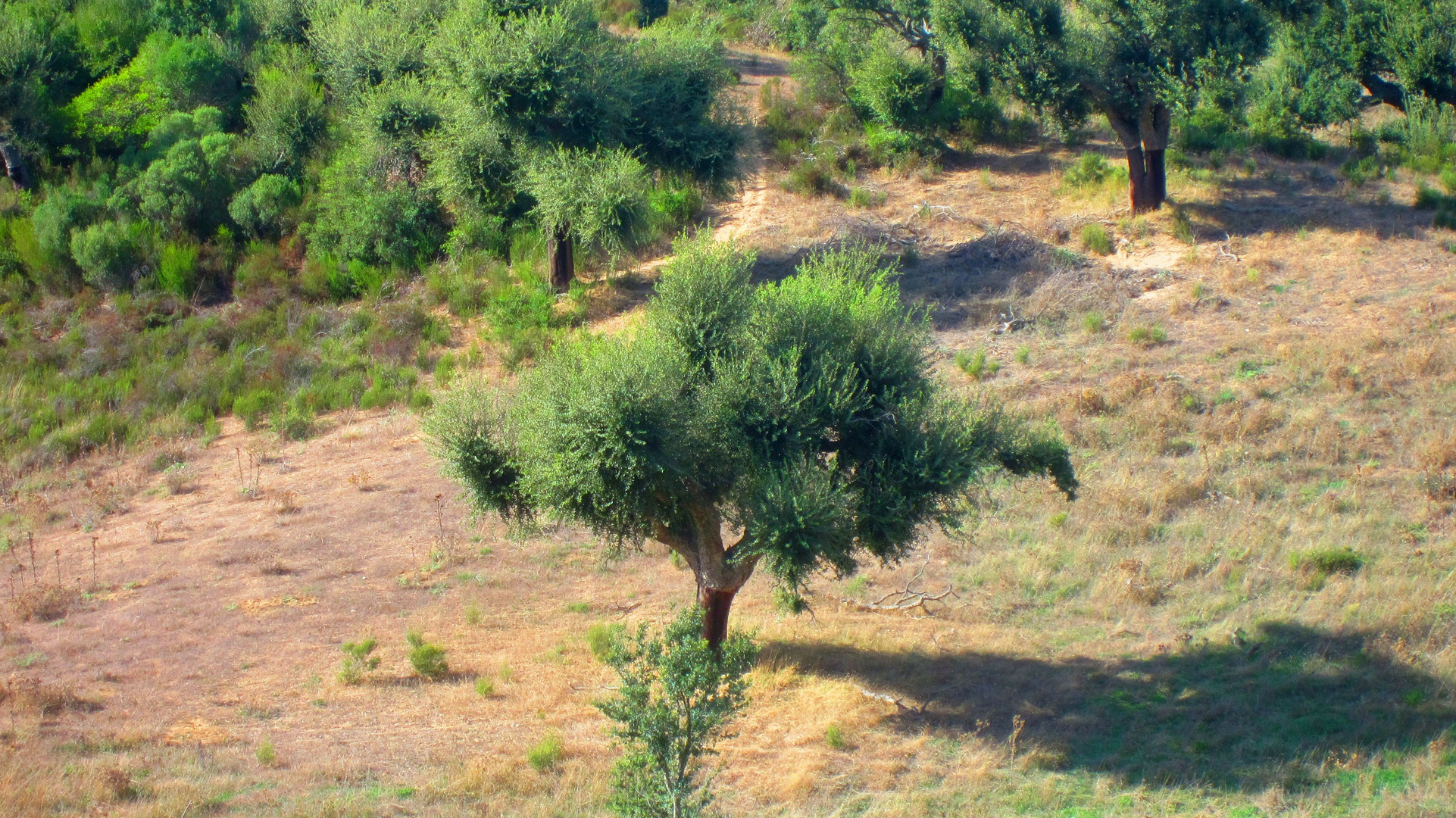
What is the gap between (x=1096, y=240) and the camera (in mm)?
21453

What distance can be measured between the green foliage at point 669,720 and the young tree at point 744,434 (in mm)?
1643

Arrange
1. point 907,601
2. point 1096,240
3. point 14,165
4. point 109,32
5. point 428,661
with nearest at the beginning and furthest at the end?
point 428,661 → point 907,601 → point 1096,240 → point 14,165 → point 109,32

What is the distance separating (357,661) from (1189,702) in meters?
8.45

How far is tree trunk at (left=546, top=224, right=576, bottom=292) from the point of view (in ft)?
75.3

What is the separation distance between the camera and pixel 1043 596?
1317 centimetres

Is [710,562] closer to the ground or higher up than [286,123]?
closer to the ground

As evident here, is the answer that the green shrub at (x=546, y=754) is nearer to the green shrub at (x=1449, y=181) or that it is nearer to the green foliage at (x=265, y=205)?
the green foliage at (x=265, y=205)

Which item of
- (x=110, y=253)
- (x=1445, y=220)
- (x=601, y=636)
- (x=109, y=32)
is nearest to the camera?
(x=601, y=636)

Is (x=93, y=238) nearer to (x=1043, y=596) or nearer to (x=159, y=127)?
(x=159, y=127)

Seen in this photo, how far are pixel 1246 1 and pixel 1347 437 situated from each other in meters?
8.98

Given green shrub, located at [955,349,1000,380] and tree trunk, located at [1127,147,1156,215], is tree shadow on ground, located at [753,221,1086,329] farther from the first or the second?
tree trunk, located at [1127,147,1156,215]

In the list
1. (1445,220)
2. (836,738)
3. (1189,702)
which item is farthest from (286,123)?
(1445,220)

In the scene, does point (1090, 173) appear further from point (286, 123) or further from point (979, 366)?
point (286, 123)

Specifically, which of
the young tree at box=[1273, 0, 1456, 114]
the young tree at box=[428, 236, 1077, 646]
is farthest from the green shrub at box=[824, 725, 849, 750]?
the young tree at box=[1273, 0, 1456, 114]
